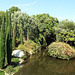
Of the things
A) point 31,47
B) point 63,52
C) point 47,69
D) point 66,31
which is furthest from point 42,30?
point 47,69

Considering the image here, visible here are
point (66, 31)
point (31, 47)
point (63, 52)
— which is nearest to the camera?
point (63, 52)

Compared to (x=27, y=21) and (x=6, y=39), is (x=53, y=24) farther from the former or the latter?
(x=6, y=39)

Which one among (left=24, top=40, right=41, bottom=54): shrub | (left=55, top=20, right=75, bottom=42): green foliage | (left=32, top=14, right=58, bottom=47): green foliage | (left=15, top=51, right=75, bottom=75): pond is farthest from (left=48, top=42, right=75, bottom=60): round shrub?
(left=32, top=14, right=58, bottom=47): green foliage

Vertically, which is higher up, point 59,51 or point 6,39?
point 6,39

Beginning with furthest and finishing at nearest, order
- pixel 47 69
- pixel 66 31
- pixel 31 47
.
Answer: pixel 66 31 → pixel 31 47 → pixel 47 69

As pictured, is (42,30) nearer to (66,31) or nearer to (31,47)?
(66,31)

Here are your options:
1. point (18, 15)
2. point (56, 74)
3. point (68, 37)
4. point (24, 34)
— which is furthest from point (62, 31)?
→ point (56, 74)

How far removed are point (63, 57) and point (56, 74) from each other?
660cm

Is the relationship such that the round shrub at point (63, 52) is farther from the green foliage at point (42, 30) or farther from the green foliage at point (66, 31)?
the green foliage at point (42, 30)

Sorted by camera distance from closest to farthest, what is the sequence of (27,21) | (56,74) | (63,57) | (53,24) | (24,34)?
(56,74)
(63,57)
(27,21)
(24,34)
(53,24)

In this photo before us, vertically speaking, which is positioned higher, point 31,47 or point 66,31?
point 66,31

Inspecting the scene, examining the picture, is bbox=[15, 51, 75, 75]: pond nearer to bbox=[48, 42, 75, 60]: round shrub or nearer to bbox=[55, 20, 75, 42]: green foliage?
bbox=[48, 42, 75, 60]: round shrub

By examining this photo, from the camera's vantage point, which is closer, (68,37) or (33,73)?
(33,73)

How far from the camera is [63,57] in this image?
56.4 feet
